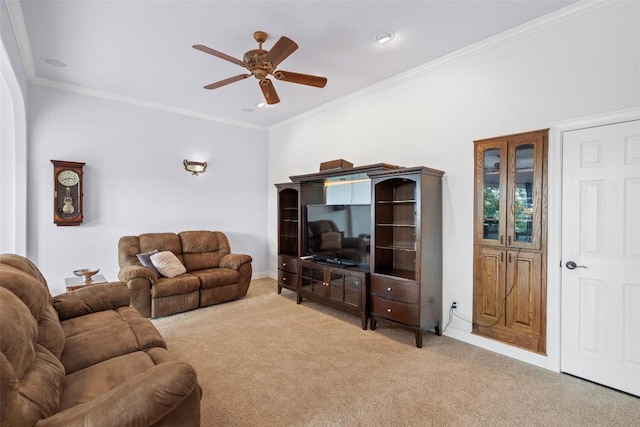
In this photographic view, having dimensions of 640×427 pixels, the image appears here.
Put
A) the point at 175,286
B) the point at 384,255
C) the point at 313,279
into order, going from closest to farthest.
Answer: the point at 384,255 → the point at 175,286 → the point at 313,279

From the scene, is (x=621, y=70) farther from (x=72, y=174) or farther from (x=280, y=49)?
(x=72, y=174)

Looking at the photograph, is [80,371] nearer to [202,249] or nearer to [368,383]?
[368,383]

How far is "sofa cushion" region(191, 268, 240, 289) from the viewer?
4.21m

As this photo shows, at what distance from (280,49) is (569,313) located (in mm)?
3237

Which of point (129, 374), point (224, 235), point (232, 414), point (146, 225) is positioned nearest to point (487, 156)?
point (232, 414)

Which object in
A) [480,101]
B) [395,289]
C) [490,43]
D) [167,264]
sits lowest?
[395,289]

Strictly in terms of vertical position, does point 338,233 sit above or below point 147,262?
above

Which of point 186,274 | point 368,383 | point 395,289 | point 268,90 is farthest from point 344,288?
point 268,90

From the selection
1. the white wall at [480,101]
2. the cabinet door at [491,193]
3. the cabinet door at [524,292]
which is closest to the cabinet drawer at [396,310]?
the white wall at [480,101]

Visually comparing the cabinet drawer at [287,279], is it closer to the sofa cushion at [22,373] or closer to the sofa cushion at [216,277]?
the sofa cushion at [216,277]

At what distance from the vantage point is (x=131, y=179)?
470 centimetres

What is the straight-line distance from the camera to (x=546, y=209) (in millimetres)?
2674

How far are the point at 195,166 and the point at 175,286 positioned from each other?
2218 millimetres

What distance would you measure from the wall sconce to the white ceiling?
1.33m
